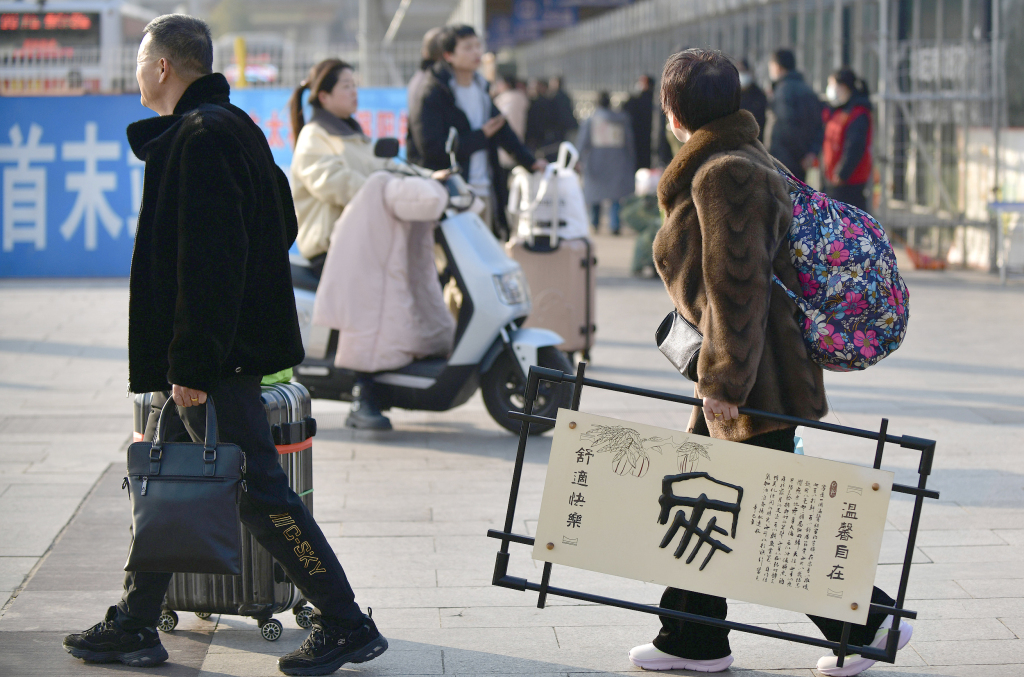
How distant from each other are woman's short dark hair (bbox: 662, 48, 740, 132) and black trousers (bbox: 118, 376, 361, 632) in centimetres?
133

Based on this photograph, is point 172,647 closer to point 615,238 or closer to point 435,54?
point 435,54

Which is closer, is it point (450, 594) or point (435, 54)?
point (450, 594)

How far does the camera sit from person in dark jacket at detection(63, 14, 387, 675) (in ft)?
10.1

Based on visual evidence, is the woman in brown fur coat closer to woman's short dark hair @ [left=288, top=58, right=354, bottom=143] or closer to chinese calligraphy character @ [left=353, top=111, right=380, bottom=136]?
woman's short dark hair @ [left=288, top=58, right=354, bottom=143]

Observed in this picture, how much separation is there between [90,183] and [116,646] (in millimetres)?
8882

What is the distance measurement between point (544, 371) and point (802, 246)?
73 cm

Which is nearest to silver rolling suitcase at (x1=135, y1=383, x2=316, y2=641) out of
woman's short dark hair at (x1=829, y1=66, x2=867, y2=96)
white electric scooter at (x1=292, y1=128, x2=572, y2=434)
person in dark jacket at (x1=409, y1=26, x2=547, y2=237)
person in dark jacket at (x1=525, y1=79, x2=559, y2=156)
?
white electric scooter at (x1=292, y1=128, x2=572, y2=434)

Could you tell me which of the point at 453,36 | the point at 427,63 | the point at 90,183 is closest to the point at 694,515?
the point at 453,36

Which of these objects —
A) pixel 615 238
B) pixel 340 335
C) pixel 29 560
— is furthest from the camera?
pixel 615 238

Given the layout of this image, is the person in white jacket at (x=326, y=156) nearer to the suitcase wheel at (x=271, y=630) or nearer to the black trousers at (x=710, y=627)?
the suitcase wheel at (x=271, y=630)

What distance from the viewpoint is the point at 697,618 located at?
3.09 metres

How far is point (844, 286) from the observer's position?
3105mm

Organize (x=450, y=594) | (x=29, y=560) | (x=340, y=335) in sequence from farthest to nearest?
(x=340, y=335) < (x=29, y=560) < (x=450, y=594)

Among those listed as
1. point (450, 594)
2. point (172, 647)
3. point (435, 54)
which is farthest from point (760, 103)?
point (172, 647)
